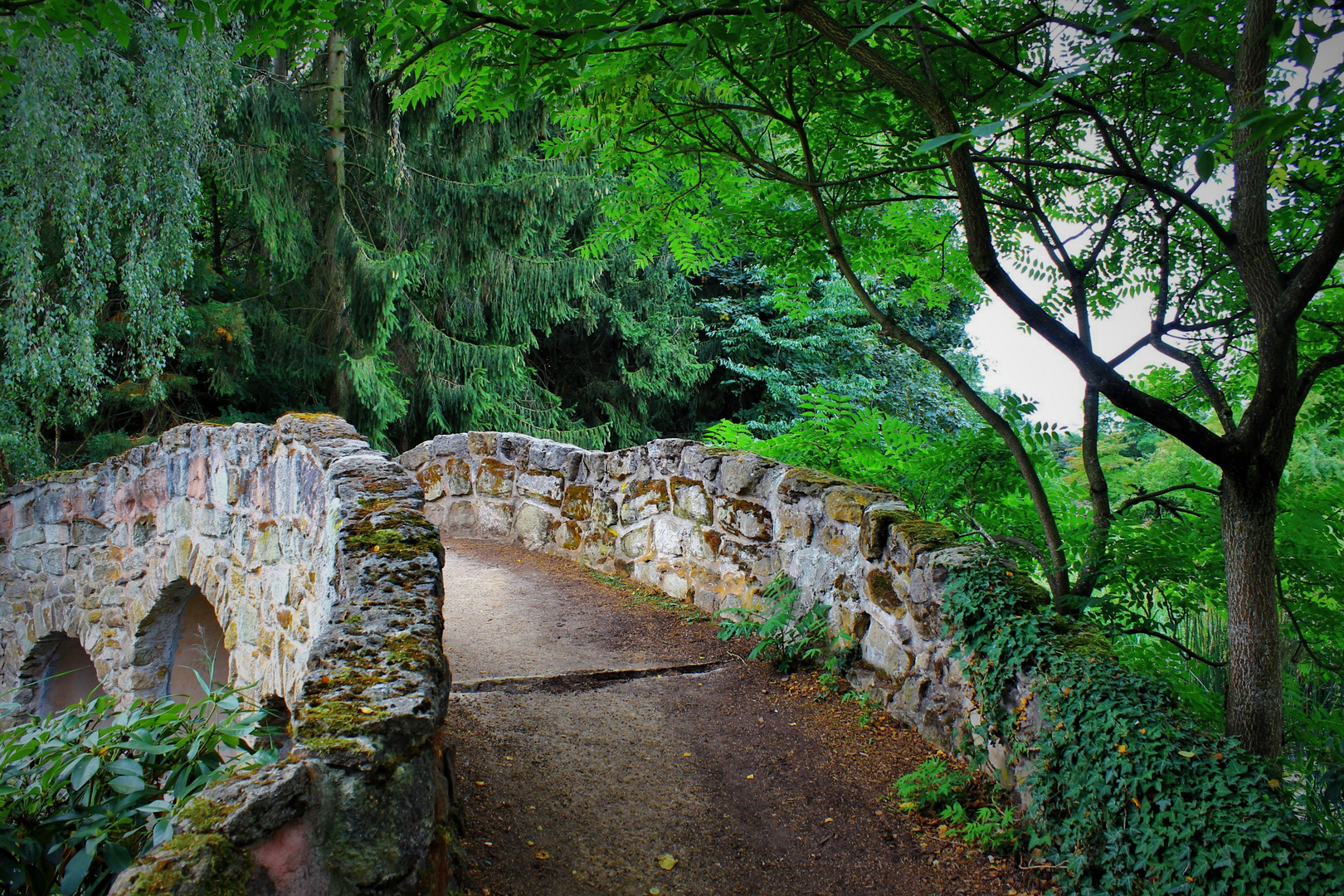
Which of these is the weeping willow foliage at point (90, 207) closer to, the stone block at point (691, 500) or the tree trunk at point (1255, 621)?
the stone block at point (691, 500)

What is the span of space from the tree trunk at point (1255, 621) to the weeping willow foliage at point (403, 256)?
10.8 metres

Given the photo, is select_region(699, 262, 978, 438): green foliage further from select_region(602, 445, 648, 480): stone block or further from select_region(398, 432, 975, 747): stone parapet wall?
select_region(602, 445, 648, 480): stone block

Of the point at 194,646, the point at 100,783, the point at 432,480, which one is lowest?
the point at 194,646

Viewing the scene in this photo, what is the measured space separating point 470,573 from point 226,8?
475cm

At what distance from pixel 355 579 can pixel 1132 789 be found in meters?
2.57

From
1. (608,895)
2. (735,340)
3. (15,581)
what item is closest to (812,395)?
(608,895)

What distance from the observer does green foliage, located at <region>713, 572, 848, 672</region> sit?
4.46 m

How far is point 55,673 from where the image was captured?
8.45 meters

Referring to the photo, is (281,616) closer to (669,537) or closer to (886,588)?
(669,537)

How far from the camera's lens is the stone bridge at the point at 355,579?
5.72 feet

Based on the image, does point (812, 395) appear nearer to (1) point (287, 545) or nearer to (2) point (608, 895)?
(1) point (287, 545)

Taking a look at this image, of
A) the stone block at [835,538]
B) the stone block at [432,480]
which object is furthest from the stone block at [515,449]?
the stone block at [835,538]

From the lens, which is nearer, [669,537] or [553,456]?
[669,537]

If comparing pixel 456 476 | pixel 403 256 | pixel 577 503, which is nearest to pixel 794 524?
pixel 577 503
